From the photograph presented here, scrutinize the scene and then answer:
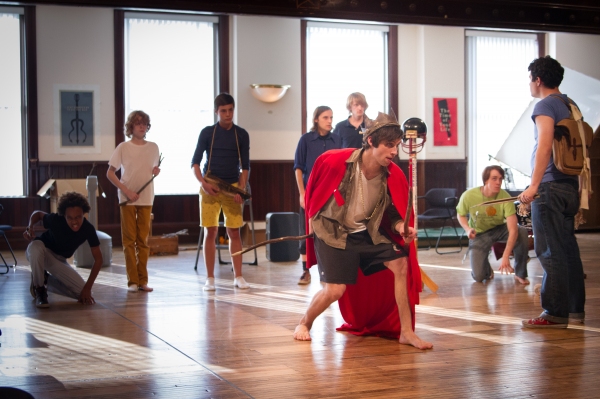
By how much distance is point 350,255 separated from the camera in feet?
12.6

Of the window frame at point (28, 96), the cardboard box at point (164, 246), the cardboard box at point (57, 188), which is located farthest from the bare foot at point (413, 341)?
the window frame at point (28, 96)

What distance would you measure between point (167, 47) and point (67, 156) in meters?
2.04

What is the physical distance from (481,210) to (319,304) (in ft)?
9.73

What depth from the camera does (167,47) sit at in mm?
10289

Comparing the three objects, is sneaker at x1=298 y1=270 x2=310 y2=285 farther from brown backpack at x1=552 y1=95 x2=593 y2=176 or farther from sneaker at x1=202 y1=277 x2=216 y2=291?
brown backpack at x1=552 y1=95 x2=593 y2=176

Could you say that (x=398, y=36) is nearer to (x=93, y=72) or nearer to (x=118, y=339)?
(x=93, y=72)

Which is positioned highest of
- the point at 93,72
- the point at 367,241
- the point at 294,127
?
the point at 93,72

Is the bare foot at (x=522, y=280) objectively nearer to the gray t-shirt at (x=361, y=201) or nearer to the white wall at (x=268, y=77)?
the gray t-shirt at (x=361, y=201)

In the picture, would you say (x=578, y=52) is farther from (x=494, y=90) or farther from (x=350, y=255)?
(x=350, y=255)

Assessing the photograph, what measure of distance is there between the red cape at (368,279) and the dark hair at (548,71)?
39.4 inches

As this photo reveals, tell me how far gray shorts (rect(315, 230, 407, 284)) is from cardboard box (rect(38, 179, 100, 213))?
5745mm

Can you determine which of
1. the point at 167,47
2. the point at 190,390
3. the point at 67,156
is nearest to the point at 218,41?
the point at 167,47

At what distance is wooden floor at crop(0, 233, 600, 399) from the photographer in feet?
10.2

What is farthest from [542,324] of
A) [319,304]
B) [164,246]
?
[164,246]
